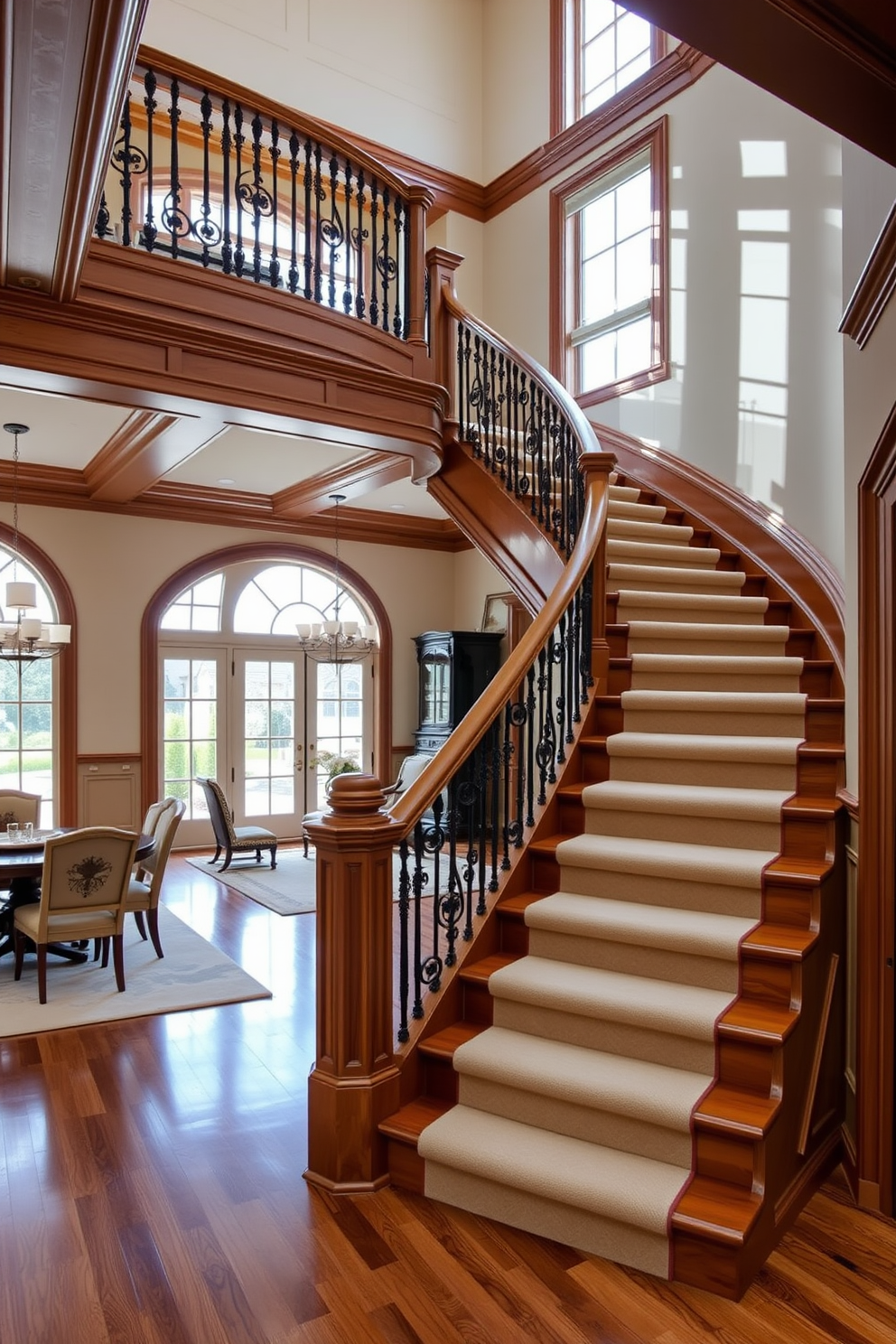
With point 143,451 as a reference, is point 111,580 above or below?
below

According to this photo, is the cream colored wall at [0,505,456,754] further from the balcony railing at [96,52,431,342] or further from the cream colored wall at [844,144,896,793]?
the cream colored wall at [844,144,896,793]

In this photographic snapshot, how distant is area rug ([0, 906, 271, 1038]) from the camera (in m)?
4.63

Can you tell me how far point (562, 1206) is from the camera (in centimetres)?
264

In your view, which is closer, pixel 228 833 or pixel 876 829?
pixel 876 829

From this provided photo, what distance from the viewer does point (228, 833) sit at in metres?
8.13

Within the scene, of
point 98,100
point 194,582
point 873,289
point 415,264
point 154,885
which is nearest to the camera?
point 98,100

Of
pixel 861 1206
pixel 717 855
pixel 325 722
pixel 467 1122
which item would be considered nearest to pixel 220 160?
pixel 325 722

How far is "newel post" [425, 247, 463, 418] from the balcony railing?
0.12m

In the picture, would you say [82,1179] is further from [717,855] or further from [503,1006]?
[717,855]

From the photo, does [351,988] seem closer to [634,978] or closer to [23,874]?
[634,978]

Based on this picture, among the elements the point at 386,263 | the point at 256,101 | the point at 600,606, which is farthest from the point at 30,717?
the point at 600,606

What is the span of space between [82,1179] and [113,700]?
6.13 m

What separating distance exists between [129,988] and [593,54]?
8.32 m

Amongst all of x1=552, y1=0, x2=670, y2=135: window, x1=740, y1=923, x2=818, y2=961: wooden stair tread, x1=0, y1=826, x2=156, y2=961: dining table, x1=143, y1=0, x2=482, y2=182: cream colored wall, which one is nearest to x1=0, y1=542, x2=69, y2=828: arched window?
x1=0, y1=826, x2=156, y2=961: dining table
